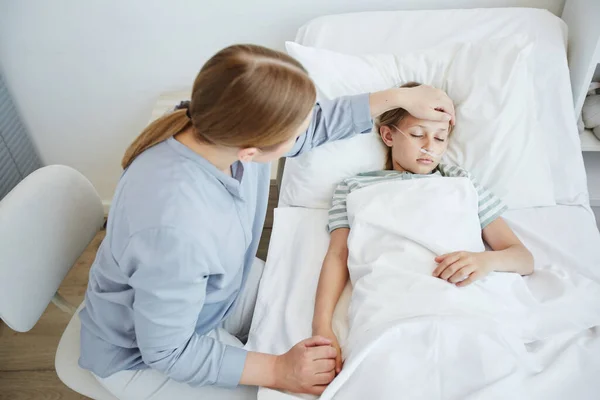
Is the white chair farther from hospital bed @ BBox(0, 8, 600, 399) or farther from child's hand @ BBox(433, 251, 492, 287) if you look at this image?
child's hand @ BBox(433, 251, 492, 287)

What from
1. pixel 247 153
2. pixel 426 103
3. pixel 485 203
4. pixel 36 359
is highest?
pixel 247 153

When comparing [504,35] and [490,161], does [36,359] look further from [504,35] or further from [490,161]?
[504,35]

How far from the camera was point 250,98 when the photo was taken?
75 centimetres

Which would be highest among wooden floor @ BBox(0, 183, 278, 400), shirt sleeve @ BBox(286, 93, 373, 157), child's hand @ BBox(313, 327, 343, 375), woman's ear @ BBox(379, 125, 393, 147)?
shirt sleeve @ BBox(286, 93, 373, 157)

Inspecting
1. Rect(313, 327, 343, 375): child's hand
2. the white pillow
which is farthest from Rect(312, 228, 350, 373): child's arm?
the white pillow

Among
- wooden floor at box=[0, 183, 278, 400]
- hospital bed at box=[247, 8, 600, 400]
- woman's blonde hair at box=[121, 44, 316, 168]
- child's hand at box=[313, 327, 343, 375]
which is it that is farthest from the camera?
wooden floor at box=[0, 183, 278, 400]

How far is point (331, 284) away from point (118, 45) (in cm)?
114

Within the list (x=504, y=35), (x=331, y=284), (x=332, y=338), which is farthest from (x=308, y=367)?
(x=504, y=35)

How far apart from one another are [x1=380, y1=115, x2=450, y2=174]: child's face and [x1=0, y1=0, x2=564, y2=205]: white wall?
0.54 metres

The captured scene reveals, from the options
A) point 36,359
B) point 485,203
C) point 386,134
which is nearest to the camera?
point 485,203

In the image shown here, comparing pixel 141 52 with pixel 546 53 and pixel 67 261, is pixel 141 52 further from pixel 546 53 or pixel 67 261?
pixel 546 53

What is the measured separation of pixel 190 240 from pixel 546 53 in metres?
1.15

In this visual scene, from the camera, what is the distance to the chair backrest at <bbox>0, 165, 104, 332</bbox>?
3.34 feet

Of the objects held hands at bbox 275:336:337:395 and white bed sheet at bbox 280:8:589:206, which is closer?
held hands at bbox 275:336:337:395
